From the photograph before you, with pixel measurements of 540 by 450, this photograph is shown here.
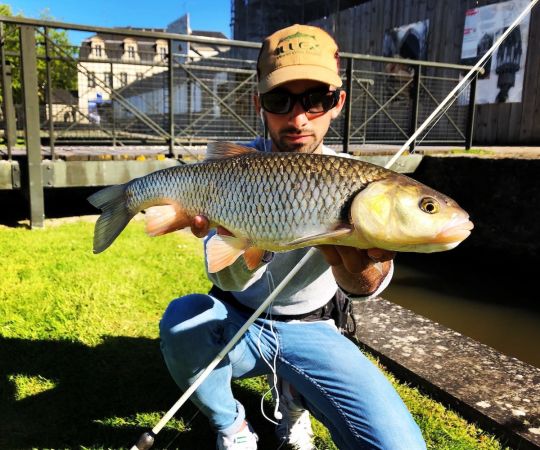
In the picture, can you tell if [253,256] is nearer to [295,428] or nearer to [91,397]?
[295,428]

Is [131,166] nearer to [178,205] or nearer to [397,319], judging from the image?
[397,319]

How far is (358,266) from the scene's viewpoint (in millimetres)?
1748

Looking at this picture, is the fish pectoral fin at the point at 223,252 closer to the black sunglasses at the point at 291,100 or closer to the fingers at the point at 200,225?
the fingers at the point at 200,225

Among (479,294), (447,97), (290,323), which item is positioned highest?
(447,97)

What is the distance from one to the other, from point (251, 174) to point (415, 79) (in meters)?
7.15

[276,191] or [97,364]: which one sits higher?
[276,191]

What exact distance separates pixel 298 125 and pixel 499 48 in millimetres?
11375

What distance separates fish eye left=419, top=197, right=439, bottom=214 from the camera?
4.65 feet

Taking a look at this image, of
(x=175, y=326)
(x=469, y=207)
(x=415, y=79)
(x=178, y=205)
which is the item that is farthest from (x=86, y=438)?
(x=415, y=79)

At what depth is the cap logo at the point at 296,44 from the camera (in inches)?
82.1

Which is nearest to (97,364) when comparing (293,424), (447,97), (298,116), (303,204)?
(293,424)

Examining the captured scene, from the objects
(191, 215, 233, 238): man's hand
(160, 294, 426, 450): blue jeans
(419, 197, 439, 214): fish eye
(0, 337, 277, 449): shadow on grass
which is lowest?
(0, 337, 277, 449): shadow on grass

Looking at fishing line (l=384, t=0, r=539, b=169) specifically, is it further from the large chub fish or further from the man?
the large chub fish

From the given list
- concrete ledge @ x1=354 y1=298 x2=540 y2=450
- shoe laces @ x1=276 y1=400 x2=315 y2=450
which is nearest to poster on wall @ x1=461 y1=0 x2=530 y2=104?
concrete ledge @ x1=354 y1=298 x2=540 y2=450
